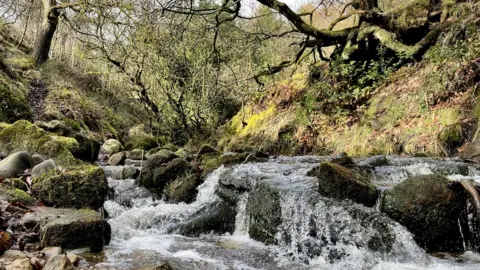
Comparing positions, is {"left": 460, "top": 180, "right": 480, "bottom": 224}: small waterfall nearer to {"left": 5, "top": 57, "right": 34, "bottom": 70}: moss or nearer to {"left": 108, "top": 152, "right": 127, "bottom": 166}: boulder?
{"left": 108, "top": 152, "right": 127, "bottom": 166}: boulder

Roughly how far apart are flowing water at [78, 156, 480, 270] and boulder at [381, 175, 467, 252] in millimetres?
184

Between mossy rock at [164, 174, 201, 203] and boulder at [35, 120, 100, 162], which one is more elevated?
boulder at [35, 120, 100, 162]

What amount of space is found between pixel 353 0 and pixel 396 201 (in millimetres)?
7011

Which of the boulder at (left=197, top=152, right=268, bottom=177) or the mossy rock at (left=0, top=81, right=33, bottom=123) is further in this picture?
the mossy rock at (left=0, top=81, right=33, bottom=123)

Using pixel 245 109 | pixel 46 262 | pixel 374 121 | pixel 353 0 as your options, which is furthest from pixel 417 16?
pixel 46 262

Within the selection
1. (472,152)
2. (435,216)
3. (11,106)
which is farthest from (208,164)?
(11,106)

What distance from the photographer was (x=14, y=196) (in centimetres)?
435

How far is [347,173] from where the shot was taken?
4512mm

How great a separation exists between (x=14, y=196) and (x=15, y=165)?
117cm

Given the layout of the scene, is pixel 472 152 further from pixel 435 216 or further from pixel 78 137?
pixel 78 137

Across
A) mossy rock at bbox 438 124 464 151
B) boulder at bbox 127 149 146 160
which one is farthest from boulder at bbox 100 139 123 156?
mossy rock at bbox 438 124 464 151

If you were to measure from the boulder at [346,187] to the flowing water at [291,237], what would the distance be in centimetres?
14

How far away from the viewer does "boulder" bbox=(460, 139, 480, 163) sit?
6.19 meters

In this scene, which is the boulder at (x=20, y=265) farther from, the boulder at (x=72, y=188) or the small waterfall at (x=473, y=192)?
the small waterfall at (x=473, y=192)
